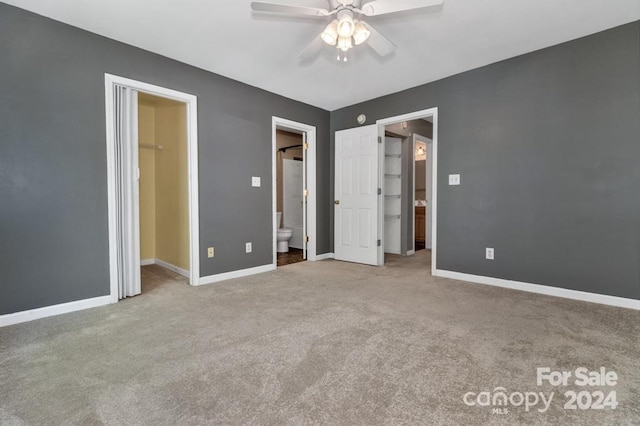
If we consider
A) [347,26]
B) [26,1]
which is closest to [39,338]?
[26,1]

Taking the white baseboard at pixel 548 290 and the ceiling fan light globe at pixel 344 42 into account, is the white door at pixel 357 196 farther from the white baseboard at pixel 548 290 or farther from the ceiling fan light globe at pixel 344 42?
the ceiling fan light globe at pixel 344 42

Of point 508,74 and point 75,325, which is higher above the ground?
point 508,74

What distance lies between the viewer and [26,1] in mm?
2219

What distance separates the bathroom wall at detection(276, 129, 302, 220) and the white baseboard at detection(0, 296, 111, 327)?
403 cm

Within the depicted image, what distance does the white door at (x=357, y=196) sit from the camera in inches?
173

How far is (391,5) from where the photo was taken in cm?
201

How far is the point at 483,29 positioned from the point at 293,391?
316 cm

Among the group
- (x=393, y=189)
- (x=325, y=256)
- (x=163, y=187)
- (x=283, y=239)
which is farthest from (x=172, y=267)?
(x=393, y=189)

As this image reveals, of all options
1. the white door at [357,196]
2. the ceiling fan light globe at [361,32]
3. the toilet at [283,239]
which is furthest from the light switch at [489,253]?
the toilet at [283,239]

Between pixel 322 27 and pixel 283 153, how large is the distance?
159 inches

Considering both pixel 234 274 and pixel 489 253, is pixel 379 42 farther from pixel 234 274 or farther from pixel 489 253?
pixel 234 274

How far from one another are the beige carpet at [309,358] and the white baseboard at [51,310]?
3.9 inches

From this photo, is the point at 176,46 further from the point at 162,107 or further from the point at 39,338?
the point at 39,338

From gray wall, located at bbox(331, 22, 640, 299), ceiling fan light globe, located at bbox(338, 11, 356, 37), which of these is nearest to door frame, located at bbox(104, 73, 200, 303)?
ceiling fan light globe, located at bbox(338, 11, 356, 37)
